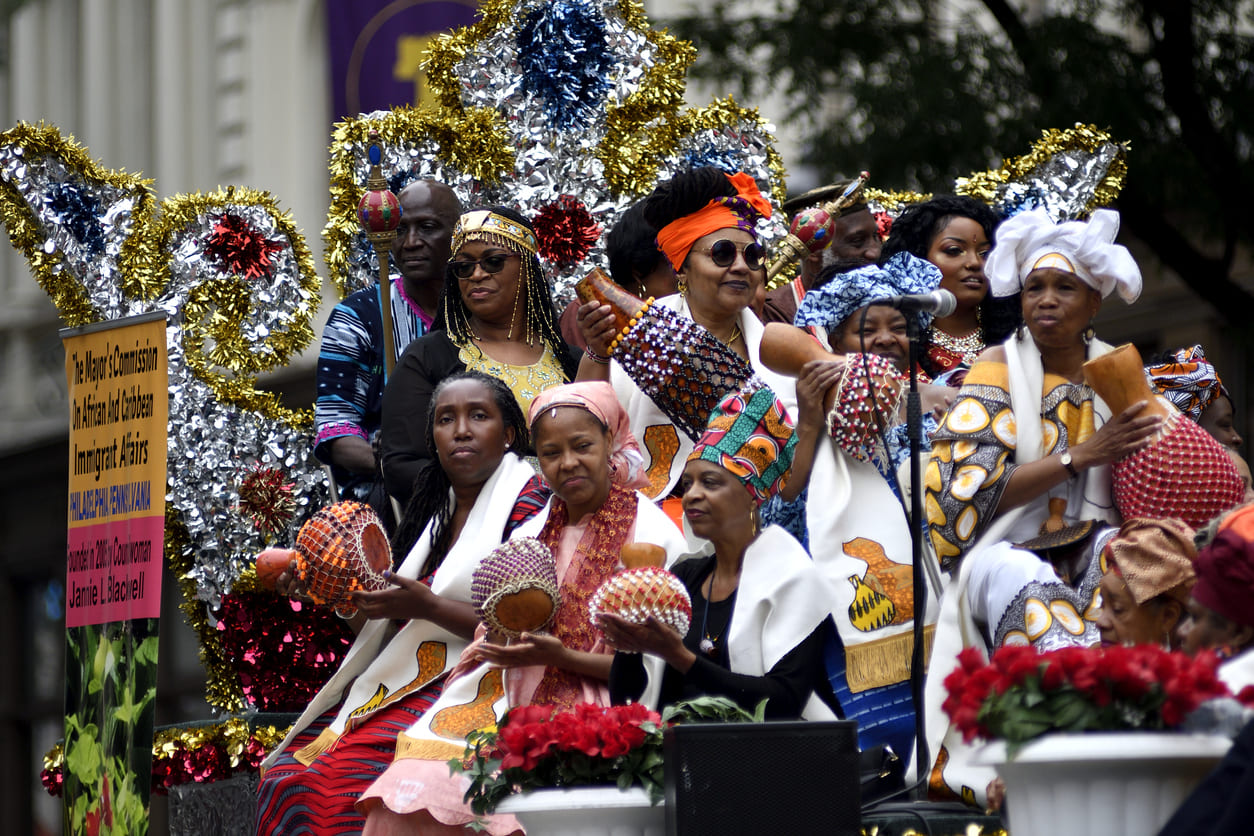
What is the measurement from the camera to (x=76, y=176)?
874 cm

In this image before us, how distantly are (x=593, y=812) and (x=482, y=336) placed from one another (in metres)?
2.74

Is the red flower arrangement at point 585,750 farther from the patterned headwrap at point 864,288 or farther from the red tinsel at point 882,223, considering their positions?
the red tinsel at point 882,223

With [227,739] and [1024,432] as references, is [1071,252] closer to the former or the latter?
[1024,432]

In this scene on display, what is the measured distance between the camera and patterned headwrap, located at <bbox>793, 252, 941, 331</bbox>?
6535mm

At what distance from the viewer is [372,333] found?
826 cm

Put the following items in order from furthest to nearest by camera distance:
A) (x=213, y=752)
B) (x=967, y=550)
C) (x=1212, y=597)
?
1. (x=213, y=752)
2. (x=967, y=550)
3. (x=1212, y=597)

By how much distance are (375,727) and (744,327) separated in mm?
1857

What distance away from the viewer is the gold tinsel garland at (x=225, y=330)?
8625mm

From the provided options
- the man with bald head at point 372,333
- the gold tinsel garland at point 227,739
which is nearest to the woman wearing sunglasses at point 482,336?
the man with bald head at point 372,333

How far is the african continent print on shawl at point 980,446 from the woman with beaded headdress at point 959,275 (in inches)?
36.4

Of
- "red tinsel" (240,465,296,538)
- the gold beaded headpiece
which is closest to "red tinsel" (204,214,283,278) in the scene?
"red tinsel" (240,465,296,538)

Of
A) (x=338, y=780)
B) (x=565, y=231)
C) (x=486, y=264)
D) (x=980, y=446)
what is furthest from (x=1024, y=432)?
(x=565, y=231)

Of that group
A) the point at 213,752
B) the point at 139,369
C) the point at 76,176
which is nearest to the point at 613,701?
the point at 139,369

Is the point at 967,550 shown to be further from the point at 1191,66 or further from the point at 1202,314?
the point at 1202,314
